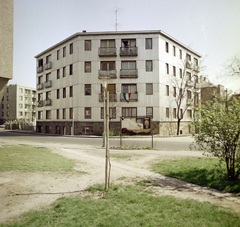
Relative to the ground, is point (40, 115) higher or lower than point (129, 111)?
lower

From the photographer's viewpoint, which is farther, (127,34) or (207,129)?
(127,34)

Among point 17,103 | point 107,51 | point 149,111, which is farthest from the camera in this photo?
point 17,103

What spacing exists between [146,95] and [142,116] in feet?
10.8

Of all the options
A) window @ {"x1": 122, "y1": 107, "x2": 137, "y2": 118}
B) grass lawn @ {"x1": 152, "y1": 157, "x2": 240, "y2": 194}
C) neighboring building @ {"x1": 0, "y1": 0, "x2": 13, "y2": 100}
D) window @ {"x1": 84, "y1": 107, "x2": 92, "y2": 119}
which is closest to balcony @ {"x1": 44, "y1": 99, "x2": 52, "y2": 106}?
window @ {"x1": 84, "y1": 107, "x2": 92, "y2": 119}

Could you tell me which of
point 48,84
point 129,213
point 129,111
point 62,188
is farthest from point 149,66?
point 129,213

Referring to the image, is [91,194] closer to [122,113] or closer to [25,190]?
[25,190]

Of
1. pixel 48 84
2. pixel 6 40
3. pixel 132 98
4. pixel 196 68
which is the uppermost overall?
pixel 196 68

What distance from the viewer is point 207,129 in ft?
19.8

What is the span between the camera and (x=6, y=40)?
19.6 feet

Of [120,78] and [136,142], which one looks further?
[120,78]

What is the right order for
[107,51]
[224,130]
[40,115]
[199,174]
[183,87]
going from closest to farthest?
[224,130] < [199,174] < [107,51] < [183,87] < [40,115]

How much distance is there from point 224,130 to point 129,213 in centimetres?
360

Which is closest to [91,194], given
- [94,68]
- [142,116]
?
[142,116]

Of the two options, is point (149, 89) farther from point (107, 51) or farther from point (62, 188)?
point (62, 188)
